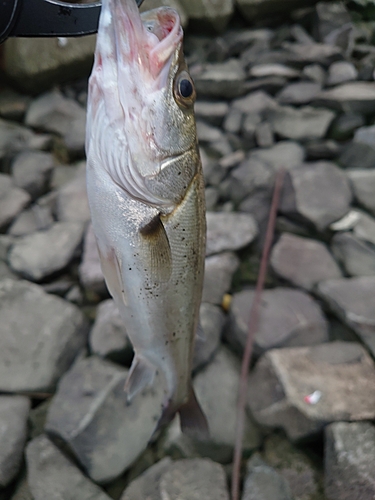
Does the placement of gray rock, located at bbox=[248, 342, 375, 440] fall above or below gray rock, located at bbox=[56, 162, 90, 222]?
below

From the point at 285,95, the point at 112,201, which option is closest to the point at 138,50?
the point at 112,201

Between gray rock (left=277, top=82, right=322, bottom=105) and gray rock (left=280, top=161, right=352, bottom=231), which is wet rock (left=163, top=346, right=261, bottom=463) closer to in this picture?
gray rock (left=280, top=161, right=352, bottom=231)

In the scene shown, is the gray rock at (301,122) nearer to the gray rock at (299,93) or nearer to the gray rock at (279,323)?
the gray rock at (299,93)

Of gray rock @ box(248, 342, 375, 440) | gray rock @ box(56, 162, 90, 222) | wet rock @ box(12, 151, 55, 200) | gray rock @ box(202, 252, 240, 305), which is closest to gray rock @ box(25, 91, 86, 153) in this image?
wet rock @ box(12, 151, 55, 200)

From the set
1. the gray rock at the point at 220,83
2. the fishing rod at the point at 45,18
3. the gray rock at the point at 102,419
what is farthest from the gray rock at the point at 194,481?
the gray rock at the point at 220,83

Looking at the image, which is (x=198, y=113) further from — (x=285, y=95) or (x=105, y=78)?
(x=105, y=78)

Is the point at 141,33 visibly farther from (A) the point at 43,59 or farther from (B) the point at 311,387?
(A) the point at 43,59
